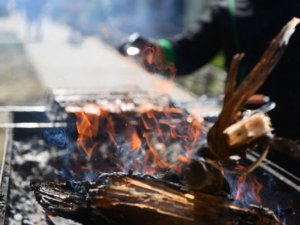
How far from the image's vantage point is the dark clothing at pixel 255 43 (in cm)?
374

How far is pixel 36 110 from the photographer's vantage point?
4246 millimetres

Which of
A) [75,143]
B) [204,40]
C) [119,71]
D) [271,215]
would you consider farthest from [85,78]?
[271,215]

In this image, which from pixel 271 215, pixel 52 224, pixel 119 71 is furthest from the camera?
pixel 119 71

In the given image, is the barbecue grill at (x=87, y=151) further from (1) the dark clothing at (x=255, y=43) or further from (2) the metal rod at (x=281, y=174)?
(1) the dark clothing at (x=255, y=43)

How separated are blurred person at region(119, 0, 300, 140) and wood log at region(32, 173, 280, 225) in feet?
6.35

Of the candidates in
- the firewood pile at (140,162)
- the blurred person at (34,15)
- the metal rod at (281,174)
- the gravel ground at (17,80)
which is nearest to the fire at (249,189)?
the firewood pile at (140,162)

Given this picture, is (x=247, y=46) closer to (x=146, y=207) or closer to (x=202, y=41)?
(x=202, y=41)

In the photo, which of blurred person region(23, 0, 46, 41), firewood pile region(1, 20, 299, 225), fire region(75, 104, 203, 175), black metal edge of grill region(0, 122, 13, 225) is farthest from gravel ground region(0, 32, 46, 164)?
black metal edge of grill region(0, 122, 13, 225)

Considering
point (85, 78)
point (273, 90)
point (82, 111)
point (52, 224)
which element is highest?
point (273, 90)

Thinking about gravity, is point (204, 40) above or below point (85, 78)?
above

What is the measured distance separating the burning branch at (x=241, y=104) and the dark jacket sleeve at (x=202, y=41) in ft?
7.51

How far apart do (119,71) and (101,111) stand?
7222 mm

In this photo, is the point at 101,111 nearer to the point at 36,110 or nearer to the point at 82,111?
the point at 82,111

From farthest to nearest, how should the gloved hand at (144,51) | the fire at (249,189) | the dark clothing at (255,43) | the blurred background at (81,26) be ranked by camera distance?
1. the blurred background at (81,26)
2. the gloved hand at (144,51)
3. the dark clothing at (255,43)
4. the fire at (249,189)
